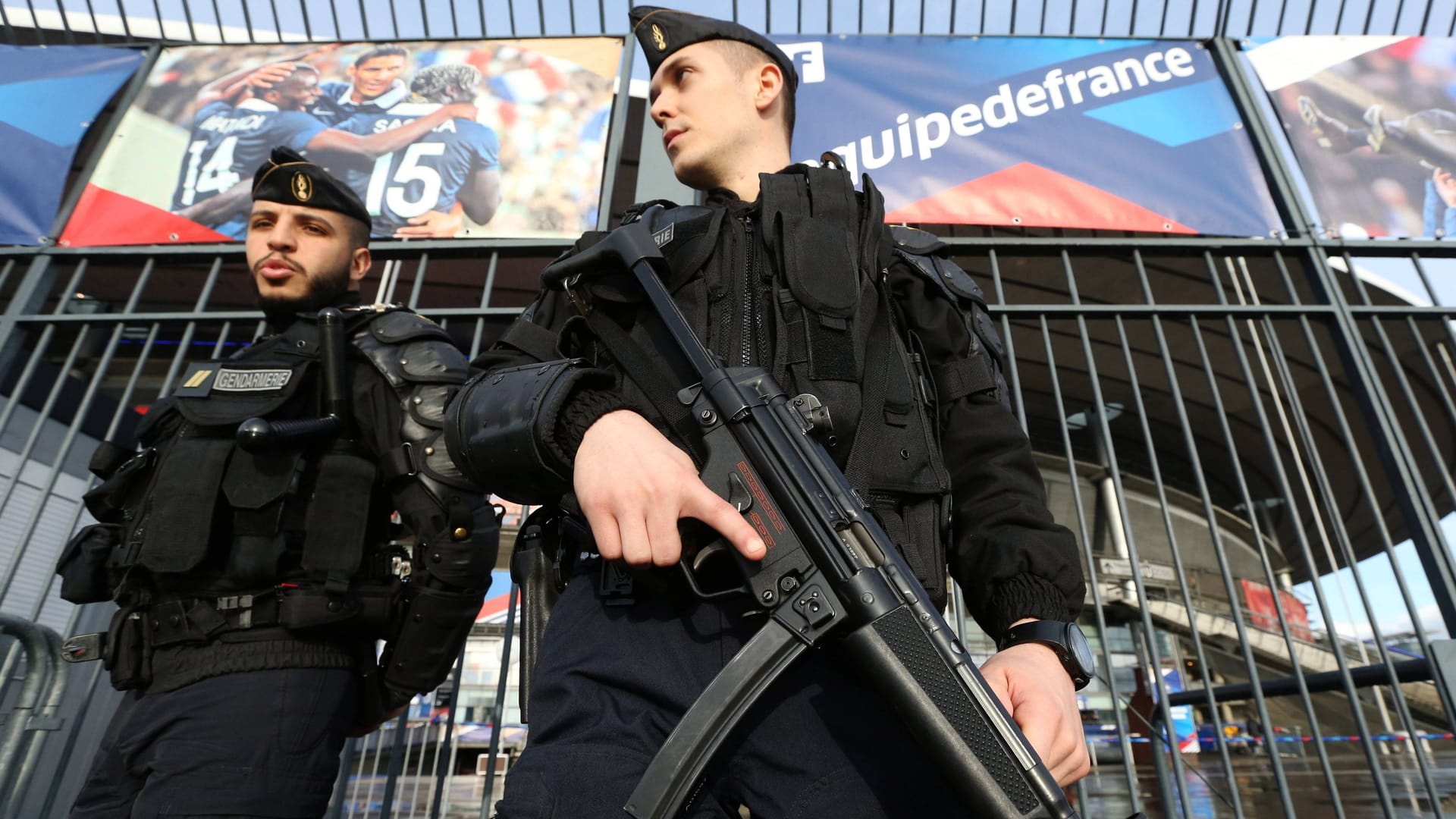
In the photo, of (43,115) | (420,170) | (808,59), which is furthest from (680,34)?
(43,115)

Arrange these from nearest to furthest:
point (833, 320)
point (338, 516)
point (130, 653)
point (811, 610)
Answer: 1. point (811, 610)
2. point (833, 320)
3. point (130, 653)
4. point (338, 516)

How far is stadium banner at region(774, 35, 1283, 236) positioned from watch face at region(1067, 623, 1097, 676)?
93.0 inches

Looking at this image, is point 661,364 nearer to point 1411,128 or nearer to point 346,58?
point 346,58

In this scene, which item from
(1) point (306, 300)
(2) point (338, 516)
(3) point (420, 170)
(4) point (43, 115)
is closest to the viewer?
(2) point (338, 516)

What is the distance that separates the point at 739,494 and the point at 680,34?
1005mm

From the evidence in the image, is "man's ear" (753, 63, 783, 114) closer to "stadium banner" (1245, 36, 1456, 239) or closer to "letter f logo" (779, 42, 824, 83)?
"letter f logo" (779, 42, 824, 83)

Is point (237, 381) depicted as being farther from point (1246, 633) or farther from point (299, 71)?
point (1246, 633)

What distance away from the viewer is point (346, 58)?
3.50 meters

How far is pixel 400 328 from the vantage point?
6.79 feet

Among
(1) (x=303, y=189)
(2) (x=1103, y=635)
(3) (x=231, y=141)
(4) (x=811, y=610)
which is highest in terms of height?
(3) (x=231, y=141)

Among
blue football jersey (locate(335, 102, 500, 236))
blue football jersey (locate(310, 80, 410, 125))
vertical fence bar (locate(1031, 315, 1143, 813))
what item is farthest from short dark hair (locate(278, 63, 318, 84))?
vertical fence bar (locate(1031, 315, 1143, 813))

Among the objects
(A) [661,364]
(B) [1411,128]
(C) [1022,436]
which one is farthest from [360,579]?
(B) [1411,128]

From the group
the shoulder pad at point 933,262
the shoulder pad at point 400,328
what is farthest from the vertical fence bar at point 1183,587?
the shoulder pad at point 400,328

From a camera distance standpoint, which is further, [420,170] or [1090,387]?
[1090,387]
